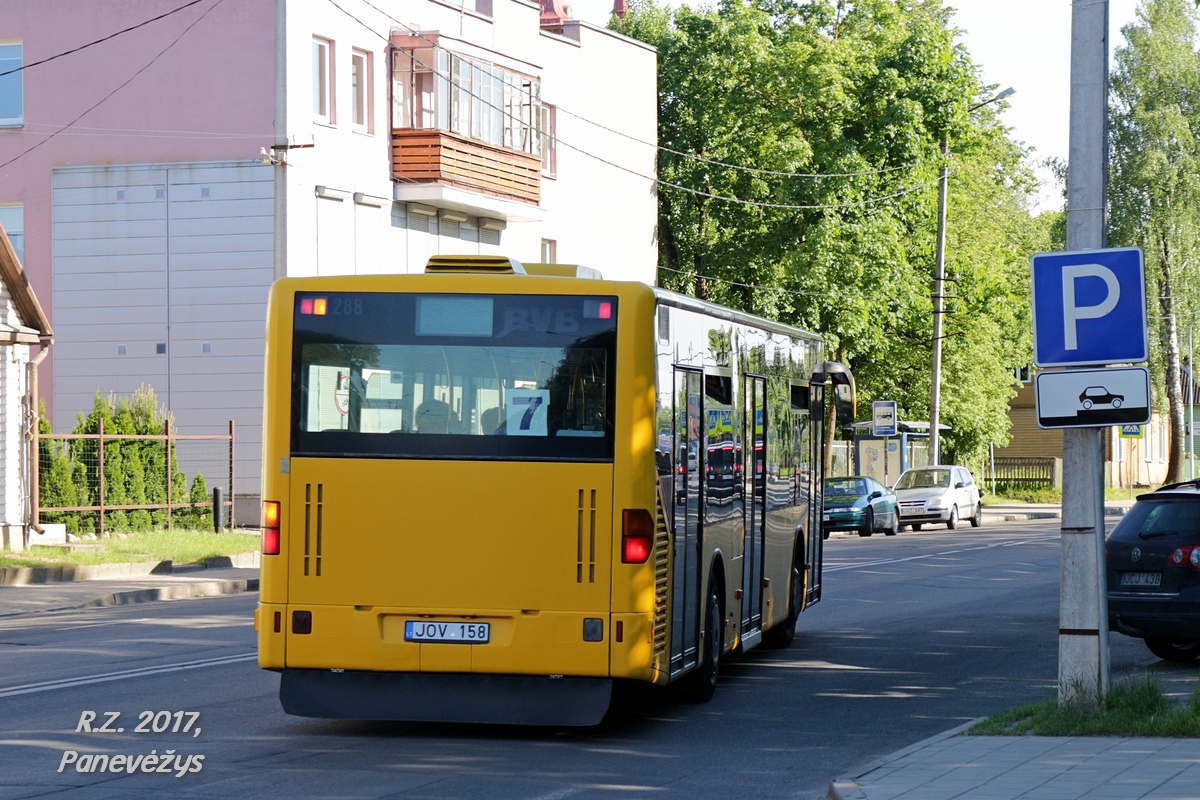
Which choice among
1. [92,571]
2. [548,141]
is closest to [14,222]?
[92,571]

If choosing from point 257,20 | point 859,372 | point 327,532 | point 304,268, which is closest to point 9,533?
point 304,268

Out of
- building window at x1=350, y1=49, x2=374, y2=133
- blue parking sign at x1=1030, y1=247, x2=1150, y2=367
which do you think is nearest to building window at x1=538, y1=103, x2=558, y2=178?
building window at x1=350, y1=49, x2=374, y2=133

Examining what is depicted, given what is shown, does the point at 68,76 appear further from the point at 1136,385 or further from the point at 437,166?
the point at 1136,385

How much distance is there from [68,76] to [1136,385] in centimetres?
2989

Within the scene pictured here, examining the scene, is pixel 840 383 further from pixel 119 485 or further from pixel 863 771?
pixel 119 485

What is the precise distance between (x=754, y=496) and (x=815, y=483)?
11.9 feet

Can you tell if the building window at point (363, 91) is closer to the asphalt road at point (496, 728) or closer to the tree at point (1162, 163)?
the asphalt road at point (496, 728)

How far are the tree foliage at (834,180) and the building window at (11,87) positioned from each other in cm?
2167

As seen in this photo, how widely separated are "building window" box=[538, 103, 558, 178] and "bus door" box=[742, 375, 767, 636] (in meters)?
29.6

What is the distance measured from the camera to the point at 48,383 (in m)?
34.8

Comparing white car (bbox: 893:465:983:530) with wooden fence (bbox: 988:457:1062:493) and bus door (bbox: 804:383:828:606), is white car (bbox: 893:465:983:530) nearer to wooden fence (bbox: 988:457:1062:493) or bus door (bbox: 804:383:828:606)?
wooden fence (bbox: 988:457:1062:493)

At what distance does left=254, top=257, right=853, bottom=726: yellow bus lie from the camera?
31.6 ft

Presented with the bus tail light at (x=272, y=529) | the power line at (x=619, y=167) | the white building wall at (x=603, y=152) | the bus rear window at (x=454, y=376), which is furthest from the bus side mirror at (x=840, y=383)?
the white building wall at (x=603, y=152)

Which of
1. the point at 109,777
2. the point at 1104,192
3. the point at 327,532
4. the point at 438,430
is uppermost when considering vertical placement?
the point at 1104,192
